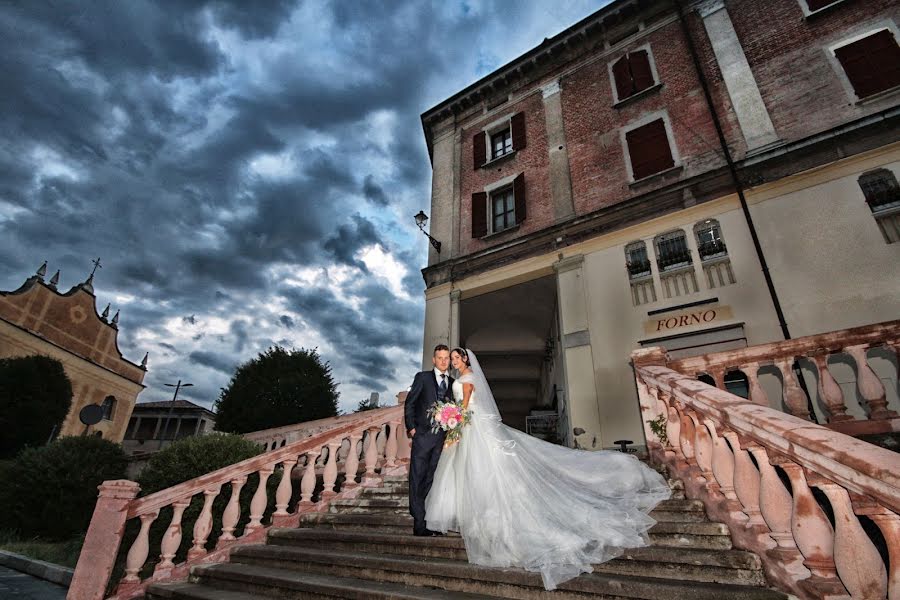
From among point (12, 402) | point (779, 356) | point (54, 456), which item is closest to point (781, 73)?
point (779, 356)

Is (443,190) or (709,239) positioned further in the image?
(443,190)

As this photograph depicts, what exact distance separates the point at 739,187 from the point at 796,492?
28.7 feet

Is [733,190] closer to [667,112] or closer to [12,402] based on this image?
[667,112]

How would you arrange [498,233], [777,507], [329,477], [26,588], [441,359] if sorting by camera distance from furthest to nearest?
[498,233]
[329,477]
[26,588]
[441,359]
[777,507]

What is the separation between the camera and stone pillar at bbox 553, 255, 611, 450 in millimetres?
9023

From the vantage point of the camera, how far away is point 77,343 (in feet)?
87.9

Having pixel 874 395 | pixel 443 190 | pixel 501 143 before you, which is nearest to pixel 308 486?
pixel 874 395

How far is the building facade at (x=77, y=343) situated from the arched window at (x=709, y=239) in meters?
29.2

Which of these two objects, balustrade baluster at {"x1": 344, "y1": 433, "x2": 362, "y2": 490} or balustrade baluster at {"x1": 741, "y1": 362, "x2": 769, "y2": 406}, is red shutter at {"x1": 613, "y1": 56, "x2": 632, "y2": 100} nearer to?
balustrade baluster at {"x1": 741, "y1": 362, "x2": 769, "y2": 406}

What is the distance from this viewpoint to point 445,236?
544 inches

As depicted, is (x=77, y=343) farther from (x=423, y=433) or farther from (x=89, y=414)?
(x=423, y=433)

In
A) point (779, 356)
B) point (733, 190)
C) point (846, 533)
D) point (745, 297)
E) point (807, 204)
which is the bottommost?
point (846, 533)

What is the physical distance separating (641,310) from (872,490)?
7.97 metres

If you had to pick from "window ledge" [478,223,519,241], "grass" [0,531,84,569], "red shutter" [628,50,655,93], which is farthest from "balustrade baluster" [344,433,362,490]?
"red shutter" [628,50,655,93]
